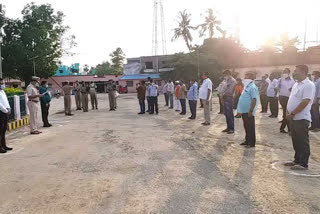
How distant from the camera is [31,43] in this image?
46219 mm

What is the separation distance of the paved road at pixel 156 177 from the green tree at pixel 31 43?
4088 cm

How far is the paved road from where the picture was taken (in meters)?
3.74

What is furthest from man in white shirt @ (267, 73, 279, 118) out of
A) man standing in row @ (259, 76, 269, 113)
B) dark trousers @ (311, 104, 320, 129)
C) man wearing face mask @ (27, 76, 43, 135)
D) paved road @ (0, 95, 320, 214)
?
man wearing face mask @ (27, 76, 43, 135)

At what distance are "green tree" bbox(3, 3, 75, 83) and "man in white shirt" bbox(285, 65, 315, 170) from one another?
1748 inches

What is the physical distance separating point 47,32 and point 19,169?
150 ft

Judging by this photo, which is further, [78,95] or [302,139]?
[78,95]

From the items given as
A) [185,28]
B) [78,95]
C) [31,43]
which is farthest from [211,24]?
[78,95]

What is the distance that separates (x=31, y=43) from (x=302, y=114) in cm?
4744

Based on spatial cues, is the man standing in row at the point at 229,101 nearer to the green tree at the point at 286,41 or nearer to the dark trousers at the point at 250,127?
the dark trousers at the point at 250,127

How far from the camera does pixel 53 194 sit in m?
4.18

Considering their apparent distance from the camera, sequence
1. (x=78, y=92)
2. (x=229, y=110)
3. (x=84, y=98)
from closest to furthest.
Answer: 1. (x=229, y=110)
2. (x=84, y=98)
3. (x=78, y=92)

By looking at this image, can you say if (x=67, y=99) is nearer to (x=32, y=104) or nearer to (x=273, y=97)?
(x=32, y=104)

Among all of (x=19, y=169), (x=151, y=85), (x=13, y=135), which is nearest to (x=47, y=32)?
(x=151, y=85)

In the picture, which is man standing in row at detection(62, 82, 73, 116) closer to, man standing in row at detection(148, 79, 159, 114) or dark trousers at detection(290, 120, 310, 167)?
man standing in row at detection(148, 79, 159, 114)
